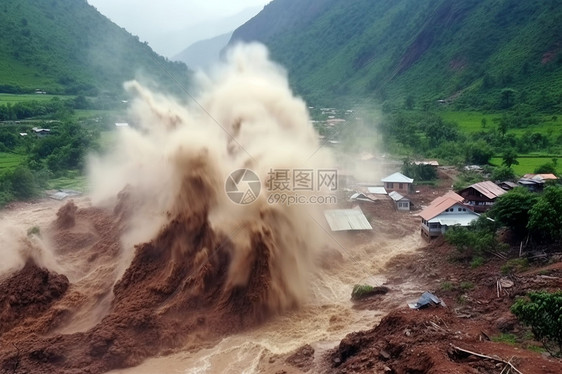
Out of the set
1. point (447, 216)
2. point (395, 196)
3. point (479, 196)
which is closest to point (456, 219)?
point (447, 216)

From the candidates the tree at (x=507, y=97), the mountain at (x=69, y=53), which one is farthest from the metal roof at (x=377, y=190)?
the mountain at (x=69, y=53)

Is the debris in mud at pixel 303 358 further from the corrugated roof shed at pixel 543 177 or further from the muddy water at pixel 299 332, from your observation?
the corrugated roof shed at pixel 543 177

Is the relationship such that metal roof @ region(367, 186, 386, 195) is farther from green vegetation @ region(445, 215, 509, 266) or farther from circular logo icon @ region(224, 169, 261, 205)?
circular logo icon @ region(224, 169, 261, 205)

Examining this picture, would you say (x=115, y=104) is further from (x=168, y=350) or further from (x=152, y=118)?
(x=168, y=350)

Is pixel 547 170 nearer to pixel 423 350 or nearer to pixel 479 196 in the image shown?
pixel 479 196

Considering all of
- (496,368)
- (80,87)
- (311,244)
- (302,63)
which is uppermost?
(302,63)

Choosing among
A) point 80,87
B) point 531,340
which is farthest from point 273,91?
point 80,87
